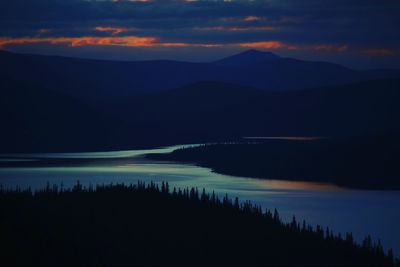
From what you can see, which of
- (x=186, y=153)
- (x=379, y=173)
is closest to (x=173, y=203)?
(x=379, y=173)

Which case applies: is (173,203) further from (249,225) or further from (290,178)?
(290,178)

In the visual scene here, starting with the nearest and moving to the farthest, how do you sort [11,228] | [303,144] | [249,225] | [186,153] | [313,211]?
1. [11,228]
2. [249,225]
3. [313,211]
4. [303,144]
5. [186,153]

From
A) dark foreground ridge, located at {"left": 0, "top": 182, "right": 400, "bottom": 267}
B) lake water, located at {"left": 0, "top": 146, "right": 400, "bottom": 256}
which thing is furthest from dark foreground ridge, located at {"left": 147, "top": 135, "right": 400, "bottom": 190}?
dark foreground ridge, located at {"left": 0, "top": 182, "right": 400, "bottom": 267}

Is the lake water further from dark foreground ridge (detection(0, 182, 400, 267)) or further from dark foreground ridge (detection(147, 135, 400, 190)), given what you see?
dark foreground ridge (detection(0, 182, 400, 267))

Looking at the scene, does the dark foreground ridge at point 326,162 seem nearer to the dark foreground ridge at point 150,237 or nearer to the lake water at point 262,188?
the lake water at point 262,188

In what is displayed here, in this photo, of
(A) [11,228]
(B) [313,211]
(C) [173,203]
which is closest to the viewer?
(A) [11,228]
